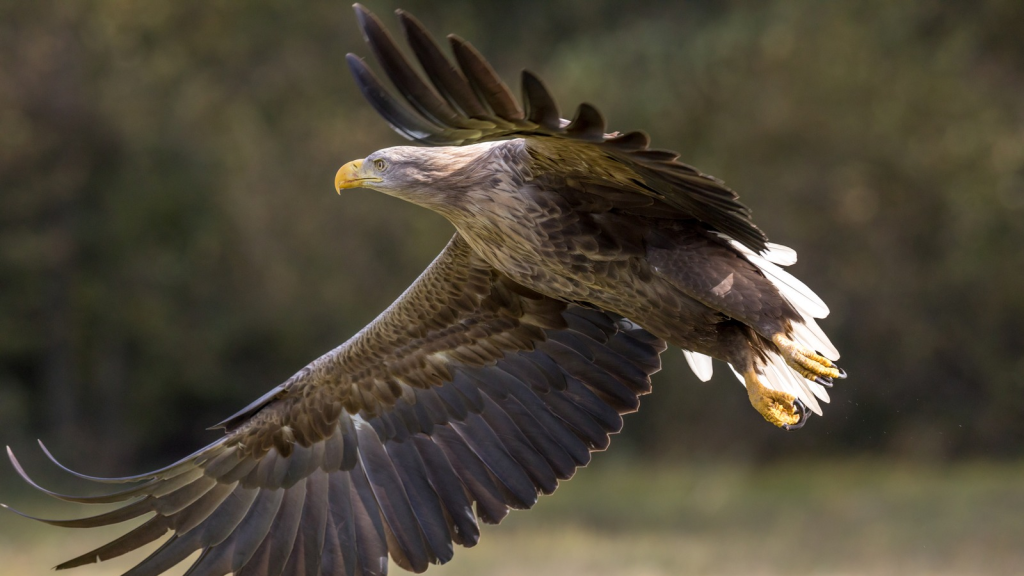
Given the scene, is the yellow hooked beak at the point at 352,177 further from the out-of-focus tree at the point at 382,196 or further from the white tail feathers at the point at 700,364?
the out-of-focus tree at the point at 382,196

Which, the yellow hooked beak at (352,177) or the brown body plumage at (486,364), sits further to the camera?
the yellow hooked beak at (352,177)

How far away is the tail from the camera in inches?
194

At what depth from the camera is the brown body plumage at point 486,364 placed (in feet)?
15.1

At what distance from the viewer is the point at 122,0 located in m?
16.1

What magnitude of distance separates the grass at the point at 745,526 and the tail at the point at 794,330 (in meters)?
6.10

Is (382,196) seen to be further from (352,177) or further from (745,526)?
(352,177)

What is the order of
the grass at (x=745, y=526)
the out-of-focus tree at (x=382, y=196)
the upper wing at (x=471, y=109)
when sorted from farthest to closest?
1. the out-of-focus tree at (x=382, y=196)
2. the grass at (x=745, y=526)
3. the upper wing at (x=471, y=109)

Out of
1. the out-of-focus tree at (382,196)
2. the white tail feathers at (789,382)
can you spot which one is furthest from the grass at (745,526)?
the white tail feathers at (789,382)

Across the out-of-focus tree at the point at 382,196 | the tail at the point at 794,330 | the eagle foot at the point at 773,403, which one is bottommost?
the eagle foot at the point at 773,403

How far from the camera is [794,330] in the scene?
4.91 meters

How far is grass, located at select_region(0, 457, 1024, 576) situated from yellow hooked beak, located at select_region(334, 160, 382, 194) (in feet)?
22.7

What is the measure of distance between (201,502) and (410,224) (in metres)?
10.7

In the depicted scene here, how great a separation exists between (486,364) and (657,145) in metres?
8.99

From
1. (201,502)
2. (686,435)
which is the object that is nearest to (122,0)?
(686,435)
